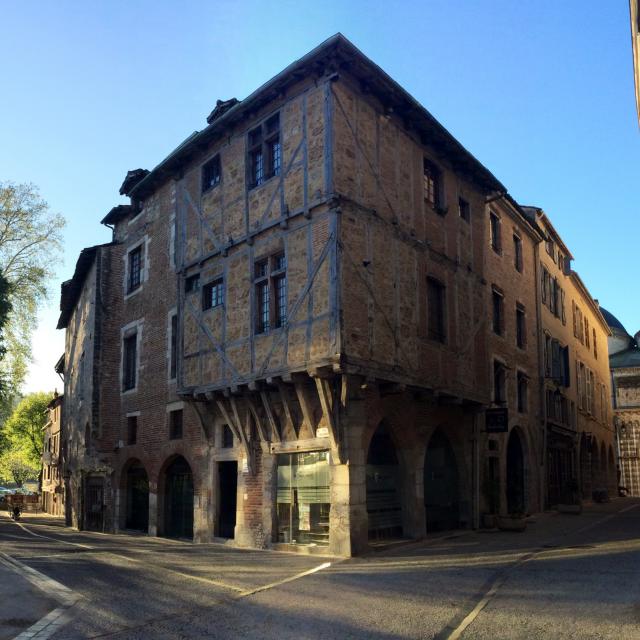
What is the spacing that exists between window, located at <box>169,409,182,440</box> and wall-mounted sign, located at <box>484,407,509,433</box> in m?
8.19

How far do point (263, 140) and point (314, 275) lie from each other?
3.93m

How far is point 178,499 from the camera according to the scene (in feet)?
63.4

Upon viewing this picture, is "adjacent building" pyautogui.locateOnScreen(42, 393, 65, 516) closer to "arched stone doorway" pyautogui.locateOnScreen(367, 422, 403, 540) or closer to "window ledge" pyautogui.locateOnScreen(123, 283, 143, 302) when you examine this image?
"window ledge" pyautogui.locateOnScreen(123, 283, 143, 302)

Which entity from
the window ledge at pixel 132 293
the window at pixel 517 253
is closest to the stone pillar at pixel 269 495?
the window ledge at pixel 132 293

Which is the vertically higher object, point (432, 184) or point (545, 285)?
point (432, 184)

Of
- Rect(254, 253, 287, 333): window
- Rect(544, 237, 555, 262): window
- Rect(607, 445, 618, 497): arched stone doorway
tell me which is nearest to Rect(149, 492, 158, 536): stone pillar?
Rect(254, 253, 287, 333): window

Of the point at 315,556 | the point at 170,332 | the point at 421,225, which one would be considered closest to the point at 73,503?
the point at 170,332

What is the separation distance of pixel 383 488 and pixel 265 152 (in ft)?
26.0

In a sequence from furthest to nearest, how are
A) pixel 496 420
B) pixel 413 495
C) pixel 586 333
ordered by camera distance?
pixel 586 333 → pixel 496 420 → pixel 413 495

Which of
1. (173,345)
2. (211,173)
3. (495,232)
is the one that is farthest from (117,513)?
(495,232)

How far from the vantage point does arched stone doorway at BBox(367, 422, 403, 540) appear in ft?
49.3

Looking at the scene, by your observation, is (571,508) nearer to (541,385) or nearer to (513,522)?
(541,385)

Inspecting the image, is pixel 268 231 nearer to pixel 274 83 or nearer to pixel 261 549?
pixel 274 83

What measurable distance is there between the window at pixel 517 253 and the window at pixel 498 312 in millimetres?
2608
